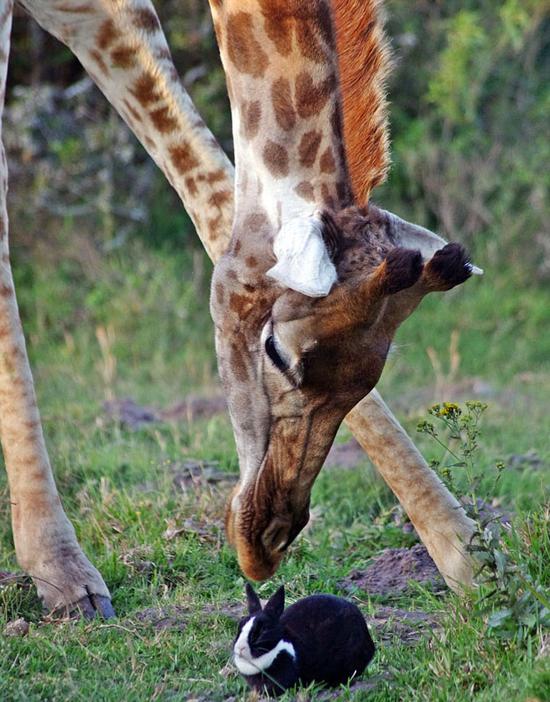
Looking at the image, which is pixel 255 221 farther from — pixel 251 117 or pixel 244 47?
pixel 244 47

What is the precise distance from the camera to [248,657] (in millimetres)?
3381

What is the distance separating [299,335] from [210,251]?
47.9 inches

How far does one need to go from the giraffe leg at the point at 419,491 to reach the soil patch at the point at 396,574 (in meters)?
0.18

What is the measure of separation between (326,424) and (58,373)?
15.7 ft

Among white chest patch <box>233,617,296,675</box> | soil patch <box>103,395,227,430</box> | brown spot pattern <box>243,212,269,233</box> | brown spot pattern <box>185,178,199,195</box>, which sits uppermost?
brown spot pattern <box>243,212,269,233</box>

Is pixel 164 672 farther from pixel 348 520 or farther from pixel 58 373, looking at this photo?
pixel 58 373

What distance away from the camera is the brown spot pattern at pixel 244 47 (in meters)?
4.00

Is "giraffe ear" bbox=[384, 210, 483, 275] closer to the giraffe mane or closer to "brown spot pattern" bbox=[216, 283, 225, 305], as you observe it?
the giraffe mane

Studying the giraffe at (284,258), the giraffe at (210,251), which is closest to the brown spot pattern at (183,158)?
the giraffe at (210,251)

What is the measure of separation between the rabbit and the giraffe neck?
1.15 m

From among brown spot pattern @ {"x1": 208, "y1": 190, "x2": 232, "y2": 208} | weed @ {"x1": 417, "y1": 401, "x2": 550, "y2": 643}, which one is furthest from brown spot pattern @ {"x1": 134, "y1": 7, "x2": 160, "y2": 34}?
weed @ {"x1": 417, "y1": 401, "x2": 550, "y2": 643}

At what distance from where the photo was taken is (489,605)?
3529 millimetres

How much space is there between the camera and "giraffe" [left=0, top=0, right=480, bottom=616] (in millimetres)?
3766

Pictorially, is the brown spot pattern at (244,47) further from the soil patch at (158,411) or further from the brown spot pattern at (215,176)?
the soil patch at (158,411)
